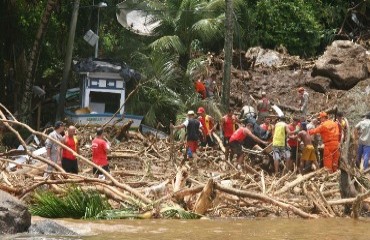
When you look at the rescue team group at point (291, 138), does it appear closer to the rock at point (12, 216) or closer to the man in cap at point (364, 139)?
the man in cap at point (364, 139)

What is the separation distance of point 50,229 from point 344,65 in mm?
20378

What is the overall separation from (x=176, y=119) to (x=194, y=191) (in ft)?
44.1

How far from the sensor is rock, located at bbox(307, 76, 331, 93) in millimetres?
31031

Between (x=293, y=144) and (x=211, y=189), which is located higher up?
(x=293, y=144)

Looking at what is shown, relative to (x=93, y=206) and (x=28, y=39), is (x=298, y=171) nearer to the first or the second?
(x=93, y=206)

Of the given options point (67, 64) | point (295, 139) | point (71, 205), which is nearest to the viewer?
point (71, 205)

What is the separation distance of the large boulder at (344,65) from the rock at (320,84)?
230 millimetres

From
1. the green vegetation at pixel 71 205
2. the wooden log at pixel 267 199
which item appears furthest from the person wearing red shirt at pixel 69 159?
the wooden log at pixel 267 199

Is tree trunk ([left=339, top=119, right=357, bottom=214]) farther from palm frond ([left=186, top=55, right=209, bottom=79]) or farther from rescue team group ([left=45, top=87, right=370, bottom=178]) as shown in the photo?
palm frond ([left=186, top=55, right=209, bottom=79])

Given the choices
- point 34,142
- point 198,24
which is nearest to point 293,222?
point 34,142

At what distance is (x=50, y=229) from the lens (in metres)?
12.7

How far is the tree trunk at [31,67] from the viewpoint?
27031 millimetres

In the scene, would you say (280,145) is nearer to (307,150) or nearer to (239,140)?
(307,150)

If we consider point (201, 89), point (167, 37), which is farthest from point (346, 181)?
point (167, 37)
